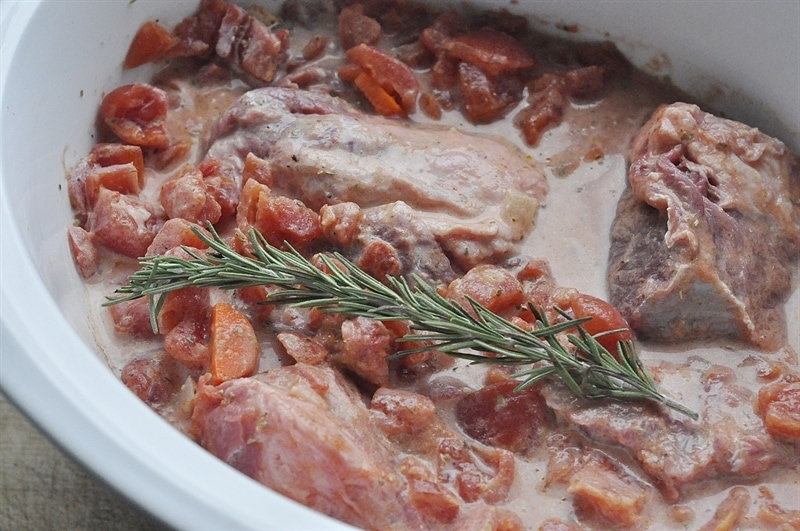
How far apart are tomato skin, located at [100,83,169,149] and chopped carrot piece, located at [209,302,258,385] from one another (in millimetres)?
810

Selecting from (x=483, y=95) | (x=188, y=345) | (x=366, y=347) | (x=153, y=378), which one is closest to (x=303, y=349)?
(x=366, y=347)

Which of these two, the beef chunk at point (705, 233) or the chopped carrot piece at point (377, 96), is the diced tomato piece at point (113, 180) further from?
the beef chunk at point (705, 233)

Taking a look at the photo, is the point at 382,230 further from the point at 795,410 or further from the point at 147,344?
the point at 795,410

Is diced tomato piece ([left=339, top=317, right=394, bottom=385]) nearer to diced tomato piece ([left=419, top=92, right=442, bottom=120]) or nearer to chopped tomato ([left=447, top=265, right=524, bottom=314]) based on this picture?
chopped tomato ([left=447, top=265, right=524, bottom=314])

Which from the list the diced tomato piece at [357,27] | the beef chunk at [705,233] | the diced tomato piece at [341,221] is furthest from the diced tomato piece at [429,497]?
the diced tomato piece at [357,27]

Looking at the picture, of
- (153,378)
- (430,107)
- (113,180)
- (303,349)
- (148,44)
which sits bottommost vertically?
(153,378)

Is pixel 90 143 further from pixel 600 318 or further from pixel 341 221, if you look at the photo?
pixel 600 318

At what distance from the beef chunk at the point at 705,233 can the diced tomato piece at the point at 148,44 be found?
170 centimetres

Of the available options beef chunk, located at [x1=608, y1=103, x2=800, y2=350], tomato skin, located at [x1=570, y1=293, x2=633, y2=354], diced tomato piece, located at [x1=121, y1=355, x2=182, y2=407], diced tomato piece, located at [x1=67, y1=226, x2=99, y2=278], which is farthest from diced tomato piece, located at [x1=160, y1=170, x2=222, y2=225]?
beef chunk, located at [x1=608, y1=103, x2=800, y2=350]

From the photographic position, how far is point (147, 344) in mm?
2617

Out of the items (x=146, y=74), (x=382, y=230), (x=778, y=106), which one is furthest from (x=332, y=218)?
(x=778, y=106)

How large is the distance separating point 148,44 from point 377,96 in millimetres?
835

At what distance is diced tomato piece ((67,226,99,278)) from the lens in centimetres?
271

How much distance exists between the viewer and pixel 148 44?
10.4 feet
